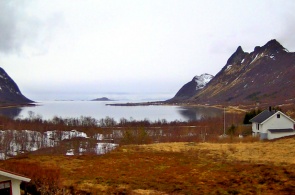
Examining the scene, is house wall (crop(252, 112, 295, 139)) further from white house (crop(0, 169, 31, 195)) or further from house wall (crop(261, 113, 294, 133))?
white house (crop(0, 169, 31, 195))

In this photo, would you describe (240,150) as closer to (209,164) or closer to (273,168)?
(209,164)

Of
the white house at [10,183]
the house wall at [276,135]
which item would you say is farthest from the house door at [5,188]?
the house wall at [276,135]

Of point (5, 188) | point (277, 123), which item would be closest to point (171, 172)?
point (5, 188)

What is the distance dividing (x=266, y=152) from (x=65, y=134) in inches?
2676

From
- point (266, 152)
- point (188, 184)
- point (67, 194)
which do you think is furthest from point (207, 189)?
point (266, 152)

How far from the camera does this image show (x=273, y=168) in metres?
23.7

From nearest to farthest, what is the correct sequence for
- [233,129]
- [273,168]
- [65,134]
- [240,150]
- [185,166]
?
[273,168], [185,166], [240,150], [233,129], [65,134]

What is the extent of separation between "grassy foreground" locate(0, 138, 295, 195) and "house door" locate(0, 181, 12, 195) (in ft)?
17.6

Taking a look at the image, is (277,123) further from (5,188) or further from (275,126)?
(5,188)

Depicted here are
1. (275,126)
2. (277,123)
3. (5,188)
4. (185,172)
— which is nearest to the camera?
(5,188)

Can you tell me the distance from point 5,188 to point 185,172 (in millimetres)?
14313

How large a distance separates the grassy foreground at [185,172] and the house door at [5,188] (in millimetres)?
5359

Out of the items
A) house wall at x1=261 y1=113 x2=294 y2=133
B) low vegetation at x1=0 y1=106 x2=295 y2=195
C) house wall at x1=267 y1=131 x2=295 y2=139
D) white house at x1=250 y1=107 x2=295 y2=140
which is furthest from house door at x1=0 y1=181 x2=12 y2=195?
house wall at x1=261 y1=113 x2=294 y2=133

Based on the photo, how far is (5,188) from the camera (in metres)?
15.8
